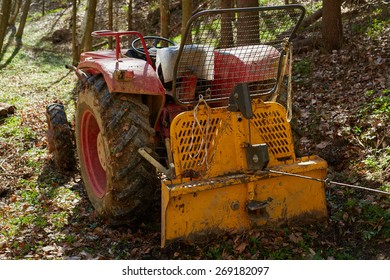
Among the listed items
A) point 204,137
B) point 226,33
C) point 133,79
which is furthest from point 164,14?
point 204,137

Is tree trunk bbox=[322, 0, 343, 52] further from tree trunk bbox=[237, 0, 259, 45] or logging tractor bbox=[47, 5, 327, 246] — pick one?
tree trunk bbox=[237, 0, 259, 45]

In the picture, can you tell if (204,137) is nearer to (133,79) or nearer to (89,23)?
(133,79)

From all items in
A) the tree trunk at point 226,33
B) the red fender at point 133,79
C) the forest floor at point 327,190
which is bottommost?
the forest floor at point 327,190

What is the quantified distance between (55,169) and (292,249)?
3.57 m

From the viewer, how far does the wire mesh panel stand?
432 cm

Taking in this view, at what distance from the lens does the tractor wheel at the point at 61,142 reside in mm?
6406

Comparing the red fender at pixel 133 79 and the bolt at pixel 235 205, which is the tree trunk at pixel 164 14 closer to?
the red fender at pixel 133 79

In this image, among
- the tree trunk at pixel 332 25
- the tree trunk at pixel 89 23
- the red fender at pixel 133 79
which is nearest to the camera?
the red fender at pixel 133 79

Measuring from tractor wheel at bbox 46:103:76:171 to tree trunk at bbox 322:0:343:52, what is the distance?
4979 millimetres

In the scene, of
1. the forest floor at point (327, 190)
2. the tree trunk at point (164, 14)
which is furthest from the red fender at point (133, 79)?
the tree trunk at point (164, 14)

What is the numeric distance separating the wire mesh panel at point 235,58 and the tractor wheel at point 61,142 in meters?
2.39

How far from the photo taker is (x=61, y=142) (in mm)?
6418

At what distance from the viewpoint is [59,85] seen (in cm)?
1316

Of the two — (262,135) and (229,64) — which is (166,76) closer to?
(229,64)
